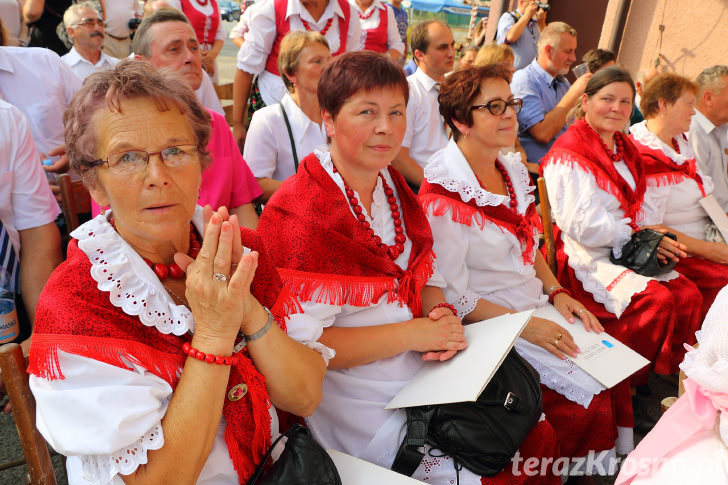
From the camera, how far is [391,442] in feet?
6.08

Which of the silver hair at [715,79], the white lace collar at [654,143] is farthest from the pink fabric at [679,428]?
the silver hair at [715,79]

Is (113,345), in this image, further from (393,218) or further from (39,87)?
(39,87)

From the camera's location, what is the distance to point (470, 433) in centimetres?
175

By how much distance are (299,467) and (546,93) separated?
13.8ft

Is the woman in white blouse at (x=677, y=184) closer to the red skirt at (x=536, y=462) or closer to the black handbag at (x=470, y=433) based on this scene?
the red skirt at (x=536, y=462)

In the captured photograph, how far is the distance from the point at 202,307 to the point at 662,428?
1411mm

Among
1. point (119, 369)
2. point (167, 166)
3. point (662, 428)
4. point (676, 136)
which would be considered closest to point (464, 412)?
point (662, 428)

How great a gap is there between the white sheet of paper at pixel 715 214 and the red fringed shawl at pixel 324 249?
8.44 ft

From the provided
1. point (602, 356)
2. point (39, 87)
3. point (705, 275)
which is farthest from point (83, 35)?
point (705, 275)

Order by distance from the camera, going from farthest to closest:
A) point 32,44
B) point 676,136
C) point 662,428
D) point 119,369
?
1. point 32,44
2. point 676,136
3. point 662,428
4. point 119,369

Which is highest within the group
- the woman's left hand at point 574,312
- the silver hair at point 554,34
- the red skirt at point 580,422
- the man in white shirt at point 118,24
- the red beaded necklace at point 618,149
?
the silver hair at point 554,34

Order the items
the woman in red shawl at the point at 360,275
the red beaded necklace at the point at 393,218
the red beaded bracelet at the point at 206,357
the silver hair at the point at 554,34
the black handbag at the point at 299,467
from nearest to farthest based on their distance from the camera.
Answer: the red beaded bracelet at the point at 206,357 < the black handbag at the point at 299,467 < the woman in red shawl at the point at 360,275 < the red beaded necklace at the point at 393,218 < the silver hair at the point at 554,34

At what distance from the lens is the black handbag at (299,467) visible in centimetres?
141

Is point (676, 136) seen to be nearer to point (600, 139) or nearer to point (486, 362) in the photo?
point (600, 139)
